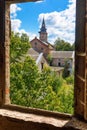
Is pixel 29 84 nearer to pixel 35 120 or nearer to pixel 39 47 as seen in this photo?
pixel 39 47

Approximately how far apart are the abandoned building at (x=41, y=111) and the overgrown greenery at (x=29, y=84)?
24.9ft

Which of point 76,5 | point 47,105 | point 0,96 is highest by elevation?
point 76,5

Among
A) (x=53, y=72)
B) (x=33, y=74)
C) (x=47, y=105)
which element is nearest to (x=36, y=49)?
(x=53, y=72)

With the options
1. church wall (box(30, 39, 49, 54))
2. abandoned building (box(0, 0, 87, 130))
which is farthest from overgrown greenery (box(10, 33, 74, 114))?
abandoned building (box(0, 0, 87, 130))

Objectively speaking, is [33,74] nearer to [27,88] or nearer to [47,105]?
[27,88]

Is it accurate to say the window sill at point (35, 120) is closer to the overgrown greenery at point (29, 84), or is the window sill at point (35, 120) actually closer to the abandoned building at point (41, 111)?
the abandoned building at point (41, 111)

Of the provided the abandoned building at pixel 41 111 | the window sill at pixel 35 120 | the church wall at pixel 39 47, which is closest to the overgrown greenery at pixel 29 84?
the church wall at pixel 39 47

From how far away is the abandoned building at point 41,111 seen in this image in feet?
6.23

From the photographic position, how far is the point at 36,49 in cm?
1422

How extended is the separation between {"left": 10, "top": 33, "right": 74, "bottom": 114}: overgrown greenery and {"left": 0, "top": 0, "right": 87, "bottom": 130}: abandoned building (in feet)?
24.9

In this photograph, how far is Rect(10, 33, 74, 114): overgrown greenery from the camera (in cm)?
1030

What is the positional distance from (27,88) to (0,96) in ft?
27.9

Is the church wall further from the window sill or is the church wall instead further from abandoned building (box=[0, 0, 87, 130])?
the window sill

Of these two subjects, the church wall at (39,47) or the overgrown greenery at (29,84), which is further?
the church wall at (39,47)
